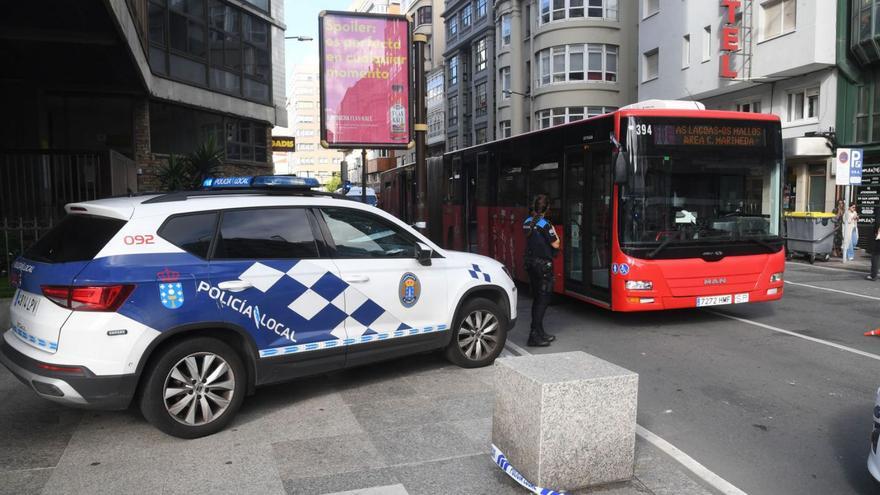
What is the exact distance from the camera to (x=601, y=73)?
3484 cm

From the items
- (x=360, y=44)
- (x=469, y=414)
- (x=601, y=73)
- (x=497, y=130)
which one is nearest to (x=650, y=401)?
(x=469, y=414)

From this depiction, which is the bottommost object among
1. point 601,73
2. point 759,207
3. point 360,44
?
point 759,207

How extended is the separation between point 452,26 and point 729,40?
31275mm

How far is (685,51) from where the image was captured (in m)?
27.0

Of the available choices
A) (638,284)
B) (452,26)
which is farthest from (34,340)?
(452,26)

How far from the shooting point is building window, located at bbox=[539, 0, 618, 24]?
113ft

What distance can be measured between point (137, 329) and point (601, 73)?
33.7m

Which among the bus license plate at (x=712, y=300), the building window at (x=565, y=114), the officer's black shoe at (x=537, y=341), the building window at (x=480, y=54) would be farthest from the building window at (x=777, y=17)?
the building window at (x=480, y=54)

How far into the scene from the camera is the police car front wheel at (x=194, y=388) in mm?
4539

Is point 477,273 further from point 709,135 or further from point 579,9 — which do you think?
point 579,9

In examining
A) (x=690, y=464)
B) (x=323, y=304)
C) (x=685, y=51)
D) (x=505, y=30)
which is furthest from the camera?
(x=505, y=30)

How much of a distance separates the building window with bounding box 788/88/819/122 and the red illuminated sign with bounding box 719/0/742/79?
85.8 inches

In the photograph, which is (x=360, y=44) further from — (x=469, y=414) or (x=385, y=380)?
(x=469, y=414)

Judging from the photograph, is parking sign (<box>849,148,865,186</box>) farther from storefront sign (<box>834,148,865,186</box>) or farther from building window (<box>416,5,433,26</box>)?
building window (<box>416,5,433,26</box>)
